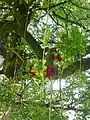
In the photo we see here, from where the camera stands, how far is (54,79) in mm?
1354

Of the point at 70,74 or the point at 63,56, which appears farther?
the point at 70,74

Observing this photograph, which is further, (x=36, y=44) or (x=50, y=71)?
(x=36, y=44)

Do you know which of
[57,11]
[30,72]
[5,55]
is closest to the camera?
[30,72]

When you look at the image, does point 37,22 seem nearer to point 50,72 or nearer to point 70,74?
point 70,74

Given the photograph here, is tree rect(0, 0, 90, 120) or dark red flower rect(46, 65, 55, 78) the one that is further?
tree rect(0, 0, 90, 120)

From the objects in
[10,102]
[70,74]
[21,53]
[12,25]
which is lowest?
[10,102]

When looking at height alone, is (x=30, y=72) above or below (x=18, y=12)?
below

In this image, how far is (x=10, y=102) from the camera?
5.44 feet

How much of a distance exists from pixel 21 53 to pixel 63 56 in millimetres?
599

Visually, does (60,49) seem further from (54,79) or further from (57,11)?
(57,11)

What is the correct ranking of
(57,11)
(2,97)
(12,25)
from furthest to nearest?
1. (2,97)
2. (12,25)
3. (57,11)

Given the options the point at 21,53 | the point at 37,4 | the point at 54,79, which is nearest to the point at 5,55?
the point at 21,53

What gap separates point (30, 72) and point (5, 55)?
23.4 inches

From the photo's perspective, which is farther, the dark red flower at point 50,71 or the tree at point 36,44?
the tree at point 36,44
